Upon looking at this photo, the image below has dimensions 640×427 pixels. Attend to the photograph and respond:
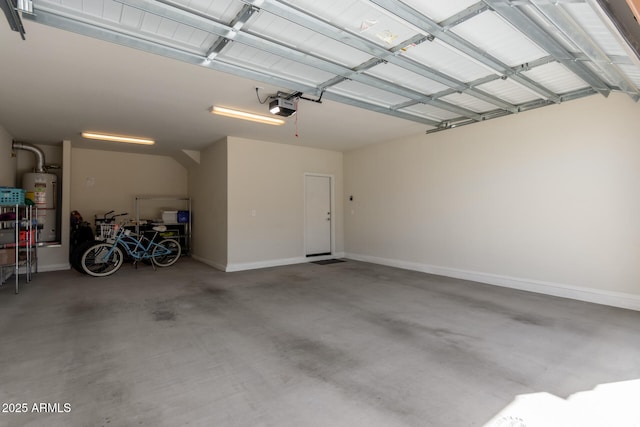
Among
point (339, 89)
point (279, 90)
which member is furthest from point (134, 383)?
point (339, 89)

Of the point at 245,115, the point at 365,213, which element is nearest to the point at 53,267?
the point at 245,115

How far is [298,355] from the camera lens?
251 cm

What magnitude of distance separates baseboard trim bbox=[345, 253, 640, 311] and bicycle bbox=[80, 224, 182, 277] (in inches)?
189

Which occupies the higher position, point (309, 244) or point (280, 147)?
point (280, 147)

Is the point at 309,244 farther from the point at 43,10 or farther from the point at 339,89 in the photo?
the point at 43,10

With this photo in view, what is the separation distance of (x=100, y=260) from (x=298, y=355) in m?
4.72

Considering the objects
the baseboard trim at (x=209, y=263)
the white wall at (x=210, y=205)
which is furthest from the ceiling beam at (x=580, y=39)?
the baseboard trim at (x=209, y=263)

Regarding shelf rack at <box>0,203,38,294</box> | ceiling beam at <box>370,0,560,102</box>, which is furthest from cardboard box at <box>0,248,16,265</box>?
ceiling beam at <box>370,0,560,102</box>

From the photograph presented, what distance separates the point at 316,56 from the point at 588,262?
4.11 m

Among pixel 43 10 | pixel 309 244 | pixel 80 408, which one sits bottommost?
pixel 80 408

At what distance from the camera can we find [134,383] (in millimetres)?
2084

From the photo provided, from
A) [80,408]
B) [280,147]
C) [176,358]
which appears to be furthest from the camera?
[280,147]

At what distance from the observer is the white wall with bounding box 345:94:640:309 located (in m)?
3.70

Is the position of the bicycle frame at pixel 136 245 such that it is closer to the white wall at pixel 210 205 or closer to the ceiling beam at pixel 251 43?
the white wall at pixel 210 205
